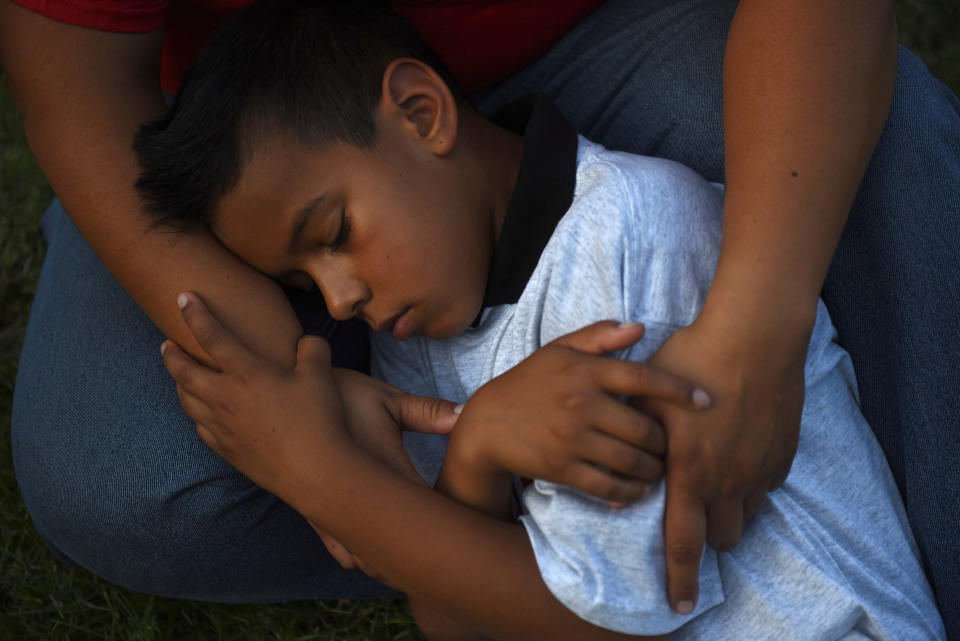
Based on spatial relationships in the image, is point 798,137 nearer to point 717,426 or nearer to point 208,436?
point 717,426

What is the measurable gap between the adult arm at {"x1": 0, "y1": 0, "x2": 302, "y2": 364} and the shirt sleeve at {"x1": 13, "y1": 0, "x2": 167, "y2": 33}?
0.01 meters

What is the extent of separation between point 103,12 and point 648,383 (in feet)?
3.37

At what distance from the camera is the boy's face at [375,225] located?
131 centimetres

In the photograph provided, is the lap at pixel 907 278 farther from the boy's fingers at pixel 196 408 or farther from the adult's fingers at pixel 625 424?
the boy's fingers at pixel 196 408

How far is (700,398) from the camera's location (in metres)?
1.09

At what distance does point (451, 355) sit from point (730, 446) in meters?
0.53

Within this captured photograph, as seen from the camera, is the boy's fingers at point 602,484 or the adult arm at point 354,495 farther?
the adult arm at point 354,495

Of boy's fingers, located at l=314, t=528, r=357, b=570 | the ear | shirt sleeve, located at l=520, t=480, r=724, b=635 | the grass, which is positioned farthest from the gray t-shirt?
the grass

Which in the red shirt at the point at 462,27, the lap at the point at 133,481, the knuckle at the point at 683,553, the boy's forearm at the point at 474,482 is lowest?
the lap at the point at 133,481

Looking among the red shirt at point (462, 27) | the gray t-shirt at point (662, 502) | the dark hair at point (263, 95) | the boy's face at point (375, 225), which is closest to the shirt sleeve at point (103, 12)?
the red shirt at point (462, 27)

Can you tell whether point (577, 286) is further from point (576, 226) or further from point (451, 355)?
point (451, 355)

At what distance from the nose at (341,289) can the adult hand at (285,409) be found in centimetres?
9

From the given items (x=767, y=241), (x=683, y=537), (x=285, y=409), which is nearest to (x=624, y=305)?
(x=767, y=241)

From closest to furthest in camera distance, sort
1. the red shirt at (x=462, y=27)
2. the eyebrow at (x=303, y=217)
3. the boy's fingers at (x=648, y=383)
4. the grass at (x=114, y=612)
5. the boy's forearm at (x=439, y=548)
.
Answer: the boy's fingers at (x=648, y=383)
the boy's forearm at (x=439, y=548)
the eyebrow at (x=303, y=217)
the red shirt at (x=462, y=27)
the grass at (x=114, y=612)
